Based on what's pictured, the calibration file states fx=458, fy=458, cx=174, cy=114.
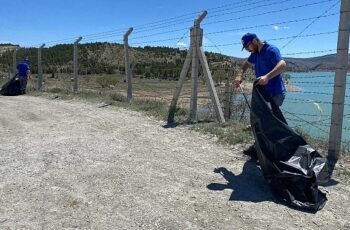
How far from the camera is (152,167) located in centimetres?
605

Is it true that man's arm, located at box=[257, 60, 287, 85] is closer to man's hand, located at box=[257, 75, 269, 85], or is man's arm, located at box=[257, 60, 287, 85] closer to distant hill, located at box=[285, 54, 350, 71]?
man's hand, located at box=[257, 75, 269, 85]

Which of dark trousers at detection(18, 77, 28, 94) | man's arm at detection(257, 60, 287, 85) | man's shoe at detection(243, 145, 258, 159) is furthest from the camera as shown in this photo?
dark trousers at detection(18, 77, 28, 94)

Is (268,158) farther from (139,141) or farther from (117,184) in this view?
(139,141)

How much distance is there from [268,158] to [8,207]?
9.61 ft

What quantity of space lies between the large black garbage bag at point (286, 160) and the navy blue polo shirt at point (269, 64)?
8.6 inches

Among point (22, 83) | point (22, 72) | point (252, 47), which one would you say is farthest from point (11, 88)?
point (252, 47)

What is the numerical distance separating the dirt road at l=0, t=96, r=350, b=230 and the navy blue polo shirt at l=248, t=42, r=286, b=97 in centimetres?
109

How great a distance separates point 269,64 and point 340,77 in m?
1.12

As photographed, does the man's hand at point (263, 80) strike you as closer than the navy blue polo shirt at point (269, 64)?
Yes

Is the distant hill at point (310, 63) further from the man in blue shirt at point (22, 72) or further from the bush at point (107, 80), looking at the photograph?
the bush at point (107, 80)

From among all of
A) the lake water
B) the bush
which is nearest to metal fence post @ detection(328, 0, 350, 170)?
the lake water

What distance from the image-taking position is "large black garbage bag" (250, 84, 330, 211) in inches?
194

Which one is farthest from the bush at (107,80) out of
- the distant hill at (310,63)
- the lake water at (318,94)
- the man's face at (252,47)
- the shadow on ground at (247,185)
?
the shadow on ground at (247,185)

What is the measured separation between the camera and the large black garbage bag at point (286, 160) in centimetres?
492
